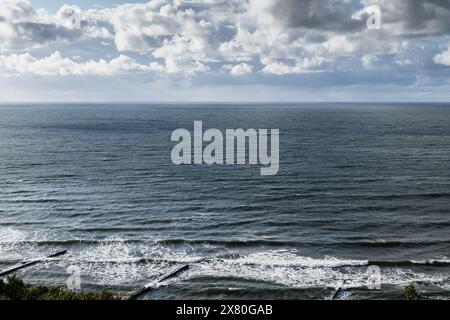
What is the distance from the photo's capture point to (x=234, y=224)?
58000mm

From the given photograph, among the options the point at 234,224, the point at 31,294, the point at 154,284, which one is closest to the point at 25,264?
the point at 154,284

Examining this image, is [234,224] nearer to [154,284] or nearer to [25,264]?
[154,284]

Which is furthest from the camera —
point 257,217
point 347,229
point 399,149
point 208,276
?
point 399,149

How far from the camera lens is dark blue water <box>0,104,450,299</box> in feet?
140

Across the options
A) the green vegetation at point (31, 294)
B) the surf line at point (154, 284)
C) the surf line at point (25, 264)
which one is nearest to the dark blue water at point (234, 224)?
the surf line at point (154, 284)

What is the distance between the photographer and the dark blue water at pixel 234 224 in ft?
140

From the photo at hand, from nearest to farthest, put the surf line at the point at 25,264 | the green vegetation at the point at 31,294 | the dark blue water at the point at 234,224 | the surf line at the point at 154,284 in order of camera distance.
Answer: the green vegetation at the point at 31,294, the surf line at the point at 154,284, the dark blue water at the point at 234,224, the surf line at the point at 25,264

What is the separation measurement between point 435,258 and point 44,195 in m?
57.2

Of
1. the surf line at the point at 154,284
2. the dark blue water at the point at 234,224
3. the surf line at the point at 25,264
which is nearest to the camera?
the surf line at the point at 154,284

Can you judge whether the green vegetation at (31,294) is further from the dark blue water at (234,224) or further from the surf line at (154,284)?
the dark blue water at (234,224)

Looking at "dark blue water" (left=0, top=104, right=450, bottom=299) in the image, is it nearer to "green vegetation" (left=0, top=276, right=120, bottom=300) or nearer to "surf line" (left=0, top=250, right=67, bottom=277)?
"surf line" (left=0, top=250, right=67, bottom=277)

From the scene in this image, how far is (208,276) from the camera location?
4353 centimetres
